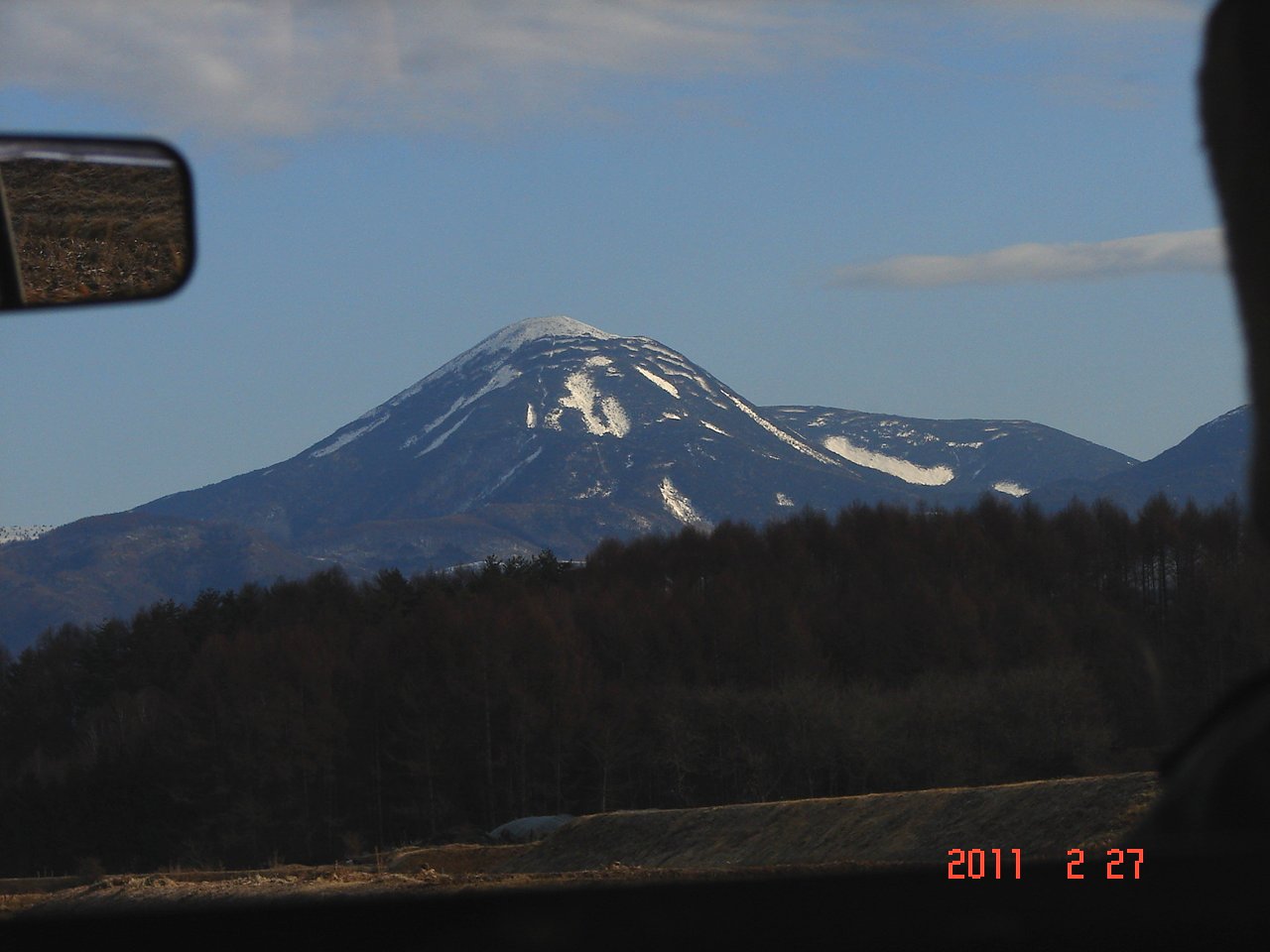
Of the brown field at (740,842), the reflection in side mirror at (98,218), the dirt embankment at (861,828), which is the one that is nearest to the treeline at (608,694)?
the brown field at (740,842)

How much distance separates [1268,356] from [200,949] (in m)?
1.21

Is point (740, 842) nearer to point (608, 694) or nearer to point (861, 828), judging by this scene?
point (861, 828)

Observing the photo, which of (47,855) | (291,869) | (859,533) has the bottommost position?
(47,855)

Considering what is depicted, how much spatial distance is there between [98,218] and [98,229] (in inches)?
2.3

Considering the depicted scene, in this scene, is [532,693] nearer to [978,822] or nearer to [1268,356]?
[978,822]

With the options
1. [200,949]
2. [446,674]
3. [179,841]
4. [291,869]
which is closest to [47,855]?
[179,841]

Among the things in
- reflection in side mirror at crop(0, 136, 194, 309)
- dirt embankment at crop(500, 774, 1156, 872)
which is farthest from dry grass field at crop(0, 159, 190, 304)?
dirt embankment at crop(500, 774, 1156, 872)

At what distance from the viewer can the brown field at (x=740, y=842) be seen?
3431cm

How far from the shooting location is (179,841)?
72.0 meters

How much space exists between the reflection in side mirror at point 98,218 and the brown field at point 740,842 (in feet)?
91.0

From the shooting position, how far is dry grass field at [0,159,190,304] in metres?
3.03

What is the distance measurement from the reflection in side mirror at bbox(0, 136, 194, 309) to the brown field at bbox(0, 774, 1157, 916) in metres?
27.7
